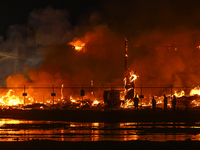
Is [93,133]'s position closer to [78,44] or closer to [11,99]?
[11,99]

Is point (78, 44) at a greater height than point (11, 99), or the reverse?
point (78, 44)

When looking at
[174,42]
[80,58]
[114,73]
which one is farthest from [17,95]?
[174,42]

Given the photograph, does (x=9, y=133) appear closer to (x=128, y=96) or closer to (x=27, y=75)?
(x=128, y=96)

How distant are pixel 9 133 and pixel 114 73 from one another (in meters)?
28.5

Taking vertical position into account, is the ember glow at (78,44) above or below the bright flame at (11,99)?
above

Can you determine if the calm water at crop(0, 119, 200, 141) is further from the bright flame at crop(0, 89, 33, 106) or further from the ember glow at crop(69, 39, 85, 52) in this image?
the ember glow at crop(69, 39, 85, 52)

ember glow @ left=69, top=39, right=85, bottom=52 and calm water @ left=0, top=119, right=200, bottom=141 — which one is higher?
ember glow @ left=69, top=39, right=85, bottom=52
